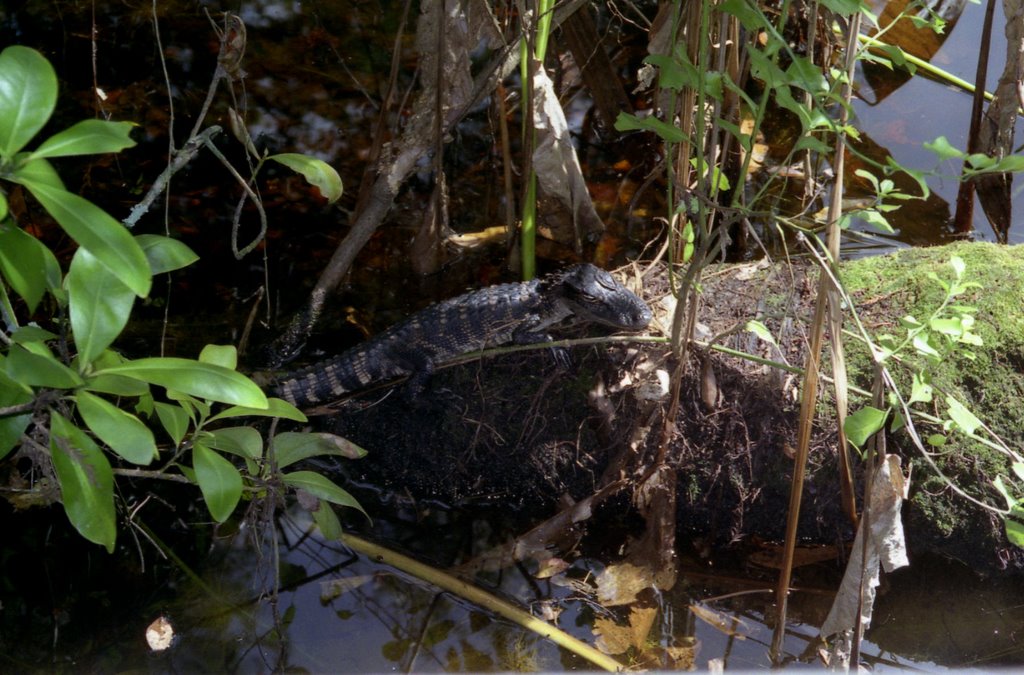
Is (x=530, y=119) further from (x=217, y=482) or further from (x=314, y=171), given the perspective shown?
(x=217, y=482)

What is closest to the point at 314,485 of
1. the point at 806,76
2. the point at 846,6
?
the point at 806,76

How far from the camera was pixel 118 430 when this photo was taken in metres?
1.57

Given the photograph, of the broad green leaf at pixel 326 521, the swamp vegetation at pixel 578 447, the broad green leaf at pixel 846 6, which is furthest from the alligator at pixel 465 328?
the broad green leaf at pixel 846 6

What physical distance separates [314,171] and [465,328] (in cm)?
188

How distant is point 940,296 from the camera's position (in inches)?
134

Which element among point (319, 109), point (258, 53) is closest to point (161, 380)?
point (319, 109)

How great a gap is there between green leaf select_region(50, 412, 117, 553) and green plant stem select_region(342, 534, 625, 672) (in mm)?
1625

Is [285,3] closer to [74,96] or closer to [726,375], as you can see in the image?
[74,96]

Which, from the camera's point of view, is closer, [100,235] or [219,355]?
[100,235]

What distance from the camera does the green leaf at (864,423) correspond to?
2115 millimetres

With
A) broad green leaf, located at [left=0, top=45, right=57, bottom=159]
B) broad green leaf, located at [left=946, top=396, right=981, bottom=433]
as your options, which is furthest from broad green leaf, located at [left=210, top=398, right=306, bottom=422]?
broad green leaf, located at [left=946, top=396, right=981, bottom=433]

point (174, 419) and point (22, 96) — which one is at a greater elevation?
point (22, 96)

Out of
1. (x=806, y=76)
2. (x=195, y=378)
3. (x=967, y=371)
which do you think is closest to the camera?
(x=195, y=378)

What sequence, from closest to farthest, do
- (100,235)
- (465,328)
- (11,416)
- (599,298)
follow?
(100,235) < (11,416) < (599,298) < (465,328)
